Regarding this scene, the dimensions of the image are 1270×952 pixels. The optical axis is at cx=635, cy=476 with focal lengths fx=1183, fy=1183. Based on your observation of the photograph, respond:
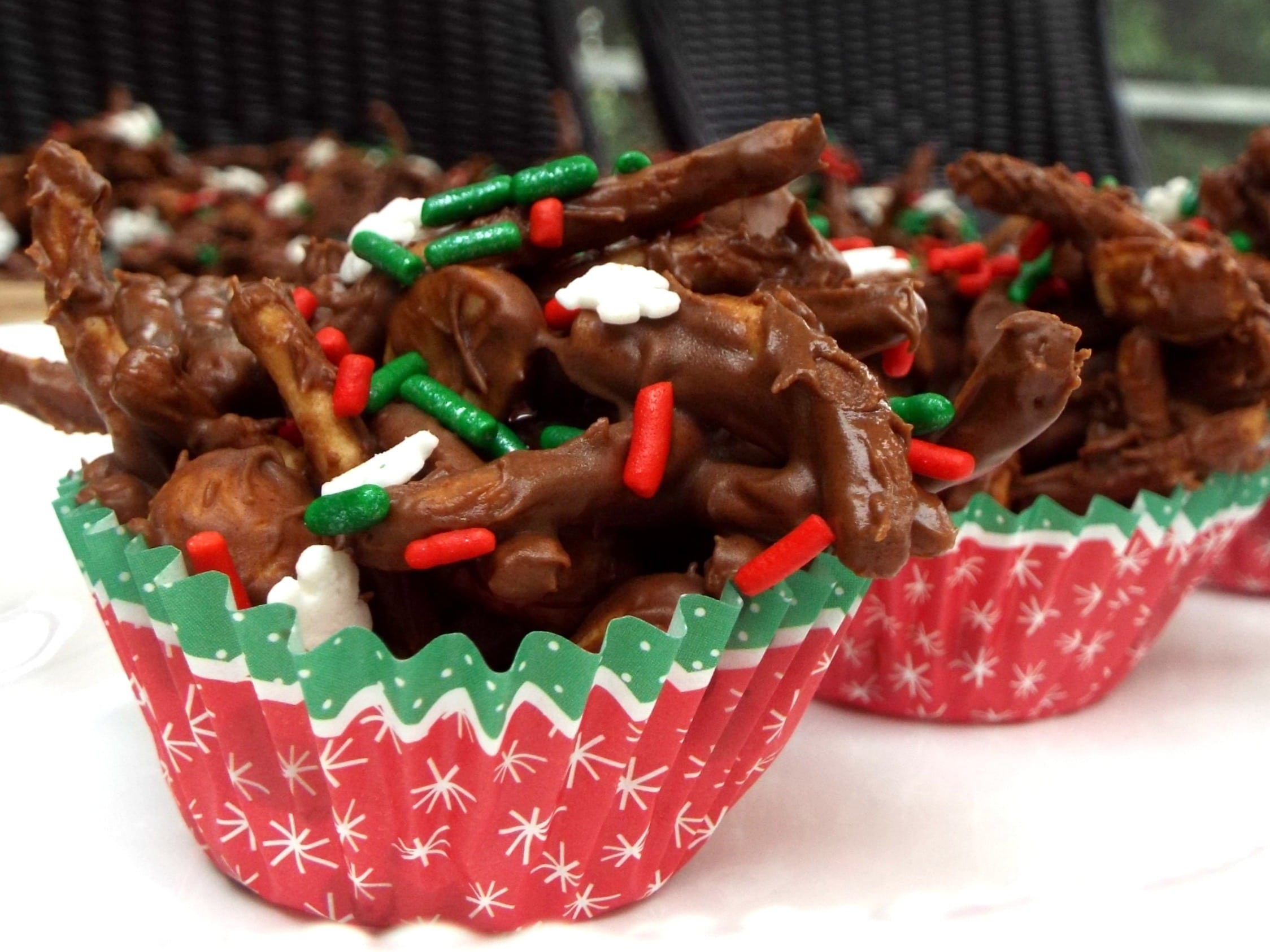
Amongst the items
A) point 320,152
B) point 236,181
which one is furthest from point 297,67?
point 236,181

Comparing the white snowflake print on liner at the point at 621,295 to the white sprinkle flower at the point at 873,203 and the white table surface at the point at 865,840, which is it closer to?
the white table surface at the point at 865,840

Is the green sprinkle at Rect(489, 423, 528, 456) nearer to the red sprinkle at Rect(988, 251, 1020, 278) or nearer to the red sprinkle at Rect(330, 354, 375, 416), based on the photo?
the red sprinkle at Rect(330, 354, 375, 416)

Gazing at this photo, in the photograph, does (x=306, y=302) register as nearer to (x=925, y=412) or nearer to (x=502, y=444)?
(x=502, y=444)

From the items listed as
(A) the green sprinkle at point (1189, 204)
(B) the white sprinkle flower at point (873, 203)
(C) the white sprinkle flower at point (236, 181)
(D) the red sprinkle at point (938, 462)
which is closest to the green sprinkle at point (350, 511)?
(D) the red sprinkle at point (938, 462)

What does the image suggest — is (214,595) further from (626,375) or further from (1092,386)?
(1092,386)

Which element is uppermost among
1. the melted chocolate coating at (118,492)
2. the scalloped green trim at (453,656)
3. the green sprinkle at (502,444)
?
the green sprinkle at (502,444)
